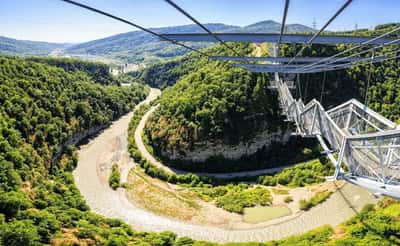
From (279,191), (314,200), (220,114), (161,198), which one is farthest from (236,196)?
(220,114)

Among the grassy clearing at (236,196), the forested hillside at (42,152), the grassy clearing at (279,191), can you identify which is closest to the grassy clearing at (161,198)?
the grassy clearing at (236,196)

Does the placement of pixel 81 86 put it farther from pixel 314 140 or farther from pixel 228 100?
pixel 314 140

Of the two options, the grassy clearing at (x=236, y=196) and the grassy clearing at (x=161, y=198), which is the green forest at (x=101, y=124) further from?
the grassy clearing at (x=161, y=198)

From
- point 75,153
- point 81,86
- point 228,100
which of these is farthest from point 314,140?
point 81,86

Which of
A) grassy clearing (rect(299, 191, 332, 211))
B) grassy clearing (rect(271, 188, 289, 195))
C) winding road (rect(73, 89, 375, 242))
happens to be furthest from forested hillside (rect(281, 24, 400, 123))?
winding road (rect(73, 89, 375, 242))

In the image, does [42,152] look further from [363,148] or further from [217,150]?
[363,148]

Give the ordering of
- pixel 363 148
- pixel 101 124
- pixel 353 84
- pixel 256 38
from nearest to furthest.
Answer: pixel 256 38 → pixel 363 148 → pixel 353 84 → pixel 101 124
